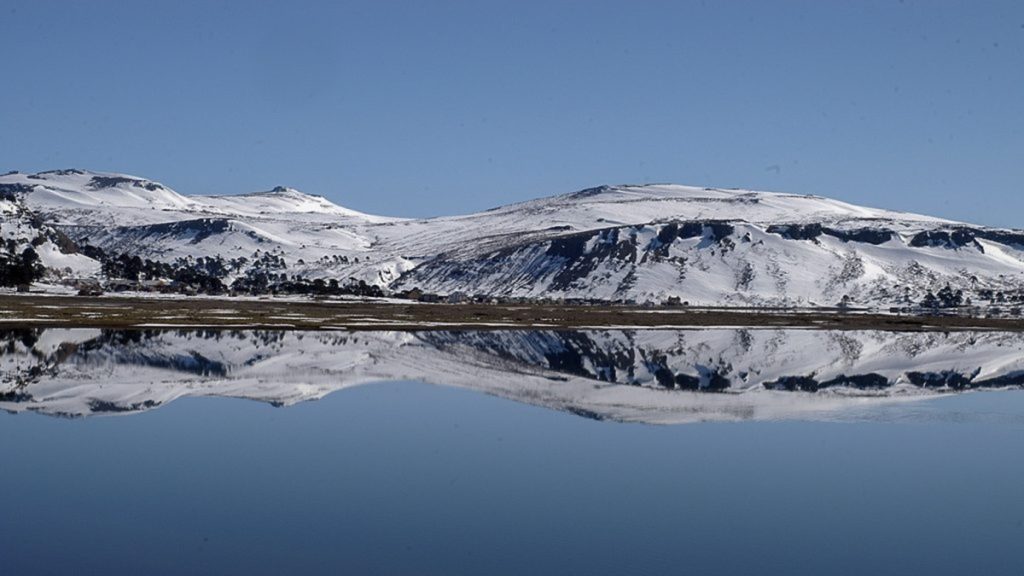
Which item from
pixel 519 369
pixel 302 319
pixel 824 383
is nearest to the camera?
pixel 824 383

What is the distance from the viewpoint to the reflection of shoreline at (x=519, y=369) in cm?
3731

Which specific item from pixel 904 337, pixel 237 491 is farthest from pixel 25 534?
pixel 904 337

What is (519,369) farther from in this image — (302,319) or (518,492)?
(302,319)

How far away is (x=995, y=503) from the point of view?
22.2 meters

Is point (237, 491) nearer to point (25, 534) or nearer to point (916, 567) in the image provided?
point (25, 534)

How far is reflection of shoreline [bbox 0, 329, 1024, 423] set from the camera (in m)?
37.3

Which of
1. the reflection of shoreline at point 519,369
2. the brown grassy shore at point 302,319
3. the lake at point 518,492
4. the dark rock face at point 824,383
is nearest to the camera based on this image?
the lake at point 518,492

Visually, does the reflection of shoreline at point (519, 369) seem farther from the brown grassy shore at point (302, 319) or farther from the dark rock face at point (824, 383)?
the brown grassy shore at point (302, 319)

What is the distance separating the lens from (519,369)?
51062 millimetres

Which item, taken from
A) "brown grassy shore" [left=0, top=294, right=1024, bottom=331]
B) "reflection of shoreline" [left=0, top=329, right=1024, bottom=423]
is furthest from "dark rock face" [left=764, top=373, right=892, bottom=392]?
"brown grassy shore" [left=0, top=294, right=1024, bottom=331]

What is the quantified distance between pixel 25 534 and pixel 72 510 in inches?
73.8

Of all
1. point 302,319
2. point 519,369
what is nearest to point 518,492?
point 519,369

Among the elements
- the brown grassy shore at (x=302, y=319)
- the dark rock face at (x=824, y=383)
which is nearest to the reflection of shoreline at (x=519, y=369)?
the dark rock face at (x=824, y=383)

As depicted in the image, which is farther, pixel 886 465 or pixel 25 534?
pixel 886 465
